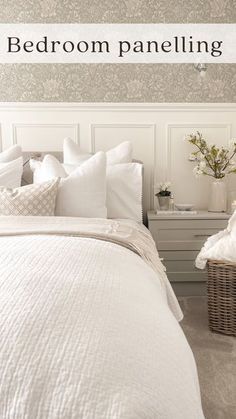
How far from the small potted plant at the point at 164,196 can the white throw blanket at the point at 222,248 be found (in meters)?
0.76

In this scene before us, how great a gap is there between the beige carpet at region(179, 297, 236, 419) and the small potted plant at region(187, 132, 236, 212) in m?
0.80

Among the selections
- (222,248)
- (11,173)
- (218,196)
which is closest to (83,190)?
(11,173)

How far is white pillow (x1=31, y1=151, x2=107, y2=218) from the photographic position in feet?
8.19

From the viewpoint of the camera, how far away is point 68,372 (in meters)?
0.87

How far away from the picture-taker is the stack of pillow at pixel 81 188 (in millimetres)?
2311

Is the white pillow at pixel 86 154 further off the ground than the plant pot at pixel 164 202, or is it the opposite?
the white pillow at pixel 86 154

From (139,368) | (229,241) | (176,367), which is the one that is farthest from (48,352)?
(229,241)

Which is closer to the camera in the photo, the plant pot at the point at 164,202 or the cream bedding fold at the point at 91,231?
the cream bedding fold at the point at 91,231

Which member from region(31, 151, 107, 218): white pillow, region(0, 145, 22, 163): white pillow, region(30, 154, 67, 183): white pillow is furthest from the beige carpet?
region(0, 145, 22, 163): white pillow

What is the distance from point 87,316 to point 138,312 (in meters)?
0.15

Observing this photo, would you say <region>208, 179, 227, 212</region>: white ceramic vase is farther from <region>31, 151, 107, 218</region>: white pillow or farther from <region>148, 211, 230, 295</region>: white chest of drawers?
<region>31, 151, 107, 218</region>: white pillow

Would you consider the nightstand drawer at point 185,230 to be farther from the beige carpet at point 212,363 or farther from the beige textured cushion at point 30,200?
the beige textured cushion at point 30,200

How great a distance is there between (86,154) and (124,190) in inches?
17.2

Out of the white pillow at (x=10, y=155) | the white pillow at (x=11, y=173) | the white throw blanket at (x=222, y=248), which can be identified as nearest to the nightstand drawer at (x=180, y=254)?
the white throw blanket at (x=222, y=248)
